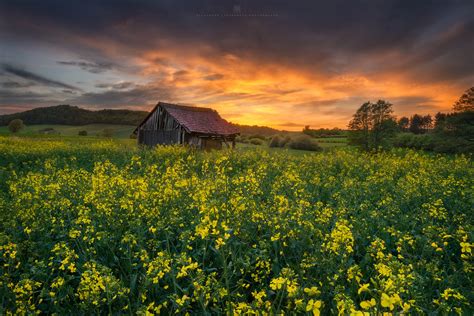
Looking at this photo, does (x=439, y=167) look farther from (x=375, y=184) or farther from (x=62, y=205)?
(x=62, y=205)

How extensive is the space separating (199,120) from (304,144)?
17.4 metres

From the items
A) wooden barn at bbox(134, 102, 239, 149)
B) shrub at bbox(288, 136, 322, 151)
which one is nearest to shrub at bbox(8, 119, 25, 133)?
wooden barn at bbox(134, 102, 239, 149)

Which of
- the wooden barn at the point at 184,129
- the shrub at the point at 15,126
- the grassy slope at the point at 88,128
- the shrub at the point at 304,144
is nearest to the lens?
the wooden barn at the point at 184,129

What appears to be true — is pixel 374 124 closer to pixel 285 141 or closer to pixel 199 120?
pixel 199 120

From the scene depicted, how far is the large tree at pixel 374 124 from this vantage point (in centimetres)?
3002

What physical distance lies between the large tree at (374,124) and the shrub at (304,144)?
1298 centimetres

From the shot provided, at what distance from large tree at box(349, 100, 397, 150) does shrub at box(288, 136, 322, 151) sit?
42.6 ft

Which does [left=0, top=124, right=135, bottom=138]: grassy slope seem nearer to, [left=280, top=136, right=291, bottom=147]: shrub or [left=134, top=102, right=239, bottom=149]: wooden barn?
[left=280, top=136, right=291, bottom=147]: shrub

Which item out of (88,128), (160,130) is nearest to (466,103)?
(160,130)

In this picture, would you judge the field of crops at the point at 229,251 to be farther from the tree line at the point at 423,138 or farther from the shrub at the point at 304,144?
the shrub at the point at 304,144

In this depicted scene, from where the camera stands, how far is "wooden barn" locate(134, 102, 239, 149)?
33094 millimetres

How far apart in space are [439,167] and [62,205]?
14.9 m

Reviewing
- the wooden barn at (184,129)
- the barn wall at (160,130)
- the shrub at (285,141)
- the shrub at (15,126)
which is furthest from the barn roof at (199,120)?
the shrub at (15,126)

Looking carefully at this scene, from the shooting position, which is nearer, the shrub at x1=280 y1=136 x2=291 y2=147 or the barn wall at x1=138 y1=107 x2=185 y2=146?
the barn wall at x1=138 y1=107 x2=185 y2=146
